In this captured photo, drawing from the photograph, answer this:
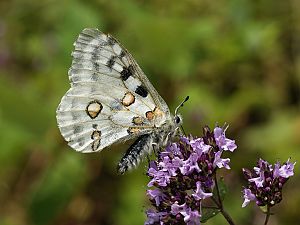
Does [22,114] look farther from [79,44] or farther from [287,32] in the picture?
[287,32]

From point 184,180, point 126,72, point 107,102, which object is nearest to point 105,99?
point 107,102

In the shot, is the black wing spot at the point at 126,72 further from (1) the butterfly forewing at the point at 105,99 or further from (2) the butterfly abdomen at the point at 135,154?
(2) the butterfly abdomen at the point at 135,154

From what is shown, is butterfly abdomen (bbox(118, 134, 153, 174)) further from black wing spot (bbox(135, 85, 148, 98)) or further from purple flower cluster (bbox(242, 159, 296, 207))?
purple flower cluster (bbox(242, 159, 296, 207))

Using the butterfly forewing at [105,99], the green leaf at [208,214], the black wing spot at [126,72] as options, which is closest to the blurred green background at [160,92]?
the butterfly forewing at [105,99]

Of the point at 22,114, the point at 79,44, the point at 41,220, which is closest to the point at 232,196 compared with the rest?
the point at 41,220

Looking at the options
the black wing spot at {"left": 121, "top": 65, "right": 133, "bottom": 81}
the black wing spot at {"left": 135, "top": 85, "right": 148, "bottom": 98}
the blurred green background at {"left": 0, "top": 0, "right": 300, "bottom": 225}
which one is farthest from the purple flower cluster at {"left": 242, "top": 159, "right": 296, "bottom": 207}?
the blurred green background at {"left": 0, "top": 0, "right": 300, "bottom": 225}

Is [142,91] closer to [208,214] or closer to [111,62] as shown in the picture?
[111,62]
